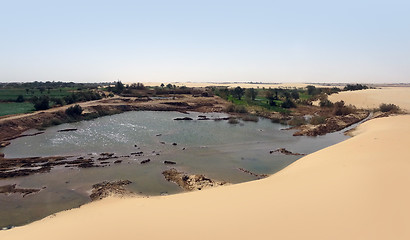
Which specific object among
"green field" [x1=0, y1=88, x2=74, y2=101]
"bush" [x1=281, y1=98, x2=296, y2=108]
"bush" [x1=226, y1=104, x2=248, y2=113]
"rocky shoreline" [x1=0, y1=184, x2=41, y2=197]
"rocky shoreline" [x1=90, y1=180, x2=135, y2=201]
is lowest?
"rocky shoreline" [x1=0, y1=184, x2=41, y2=197]

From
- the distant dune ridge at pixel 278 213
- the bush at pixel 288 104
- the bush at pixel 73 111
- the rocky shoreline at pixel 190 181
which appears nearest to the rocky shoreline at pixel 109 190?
the distant dune ridge at pixel 278 213

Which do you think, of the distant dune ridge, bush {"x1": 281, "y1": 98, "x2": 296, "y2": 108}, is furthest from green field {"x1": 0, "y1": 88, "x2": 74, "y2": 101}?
the distant dune ridge

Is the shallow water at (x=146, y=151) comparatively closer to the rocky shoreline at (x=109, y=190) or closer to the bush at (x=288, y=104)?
the rocky shoreline at (x=109, y=190)

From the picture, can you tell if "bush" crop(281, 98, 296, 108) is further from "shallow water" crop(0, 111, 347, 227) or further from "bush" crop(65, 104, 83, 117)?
"bush" crop(65, 104, 83, 117)

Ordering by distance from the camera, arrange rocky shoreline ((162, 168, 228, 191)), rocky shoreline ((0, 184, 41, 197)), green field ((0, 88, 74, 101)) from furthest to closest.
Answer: green field ((0, 88, 74, 101)) → rocky shoreline ((162, 168, 228, 191)) → rocky shoreline ((0, 184, 41, 197))

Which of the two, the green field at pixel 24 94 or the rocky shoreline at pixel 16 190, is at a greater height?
the green field at pixel 24 94
